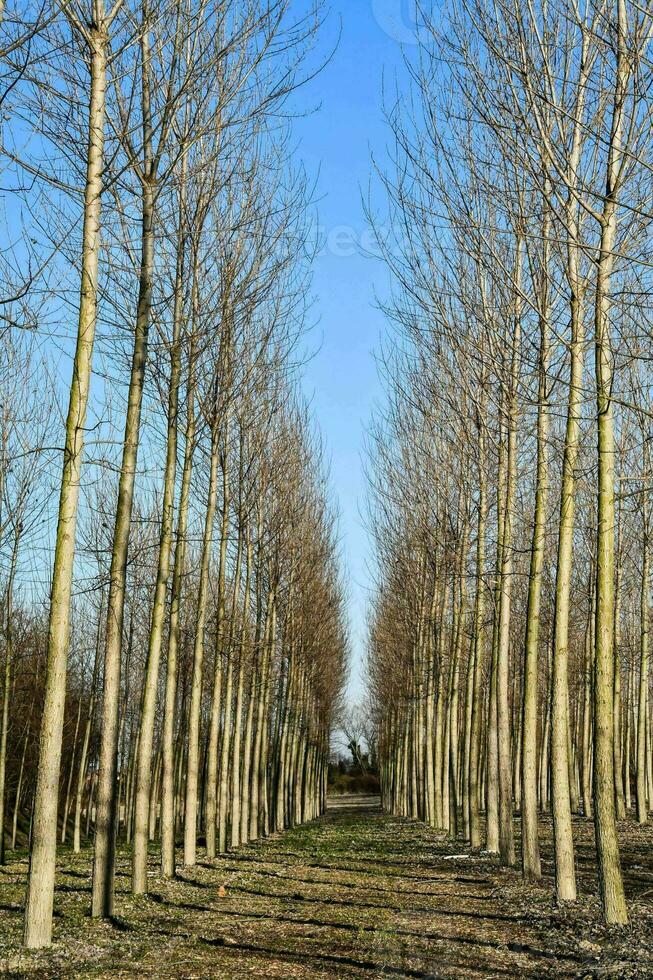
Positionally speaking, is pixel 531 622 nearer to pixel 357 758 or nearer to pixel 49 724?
pixel 49 724

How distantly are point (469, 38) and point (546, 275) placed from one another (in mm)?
2478

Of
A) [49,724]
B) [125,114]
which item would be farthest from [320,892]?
[125,114]

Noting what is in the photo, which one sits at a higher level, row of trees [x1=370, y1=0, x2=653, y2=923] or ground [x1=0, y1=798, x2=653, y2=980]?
row of trees [x1=370, y1=0, x2=653, y2=923]

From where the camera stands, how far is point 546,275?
10.0 metres

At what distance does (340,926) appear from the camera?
8.64 meters

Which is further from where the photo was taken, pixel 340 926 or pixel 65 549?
pixel 340 926

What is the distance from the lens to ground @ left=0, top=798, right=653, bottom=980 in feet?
21.5

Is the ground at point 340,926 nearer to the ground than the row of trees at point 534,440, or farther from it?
nearer to the ground

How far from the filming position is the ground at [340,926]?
21.5ft

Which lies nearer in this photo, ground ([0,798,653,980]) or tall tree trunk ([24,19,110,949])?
ground ([0,798,653,980])

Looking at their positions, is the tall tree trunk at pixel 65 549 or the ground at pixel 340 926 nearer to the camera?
the ground at pixel 340 926

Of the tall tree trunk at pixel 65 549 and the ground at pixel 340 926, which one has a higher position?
the tall tree trunk at pixel 65 549

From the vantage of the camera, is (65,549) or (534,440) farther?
(534,440)

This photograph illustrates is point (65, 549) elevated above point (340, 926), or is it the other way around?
point (65, 549)
